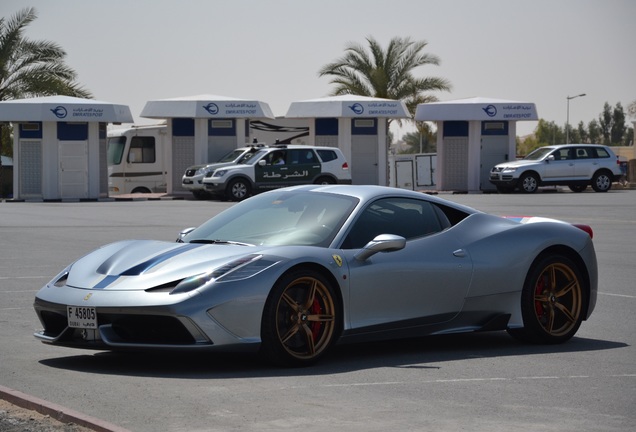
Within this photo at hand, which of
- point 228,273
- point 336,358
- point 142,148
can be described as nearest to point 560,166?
point 142,148

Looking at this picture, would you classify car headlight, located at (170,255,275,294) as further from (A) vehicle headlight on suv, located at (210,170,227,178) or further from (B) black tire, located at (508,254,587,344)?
(A) vehicle headlight on suv, located at (210,170,227,178)

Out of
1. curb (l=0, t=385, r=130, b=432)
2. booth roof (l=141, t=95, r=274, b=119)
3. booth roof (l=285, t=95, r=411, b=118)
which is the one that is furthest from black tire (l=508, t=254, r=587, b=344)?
booth roof (l=285, t=95, r=411, b=118)

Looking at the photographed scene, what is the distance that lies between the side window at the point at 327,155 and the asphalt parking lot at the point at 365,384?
28828 millimetres

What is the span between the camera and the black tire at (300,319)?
760cm

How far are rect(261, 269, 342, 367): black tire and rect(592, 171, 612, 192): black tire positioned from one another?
3773 cm

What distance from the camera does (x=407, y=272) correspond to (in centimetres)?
841

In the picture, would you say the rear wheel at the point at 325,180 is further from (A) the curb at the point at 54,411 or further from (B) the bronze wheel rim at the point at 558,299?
(A) the curb at the point at 54,411

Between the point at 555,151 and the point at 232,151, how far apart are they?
12.0 meters

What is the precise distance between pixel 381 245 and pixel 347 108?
123ft

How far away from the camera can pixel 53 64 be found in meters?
46.6

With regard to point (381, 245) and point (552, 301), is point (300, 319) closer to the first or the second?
point (381, 245)

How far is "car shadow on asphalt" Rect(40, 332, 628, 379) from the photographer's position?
7613mm

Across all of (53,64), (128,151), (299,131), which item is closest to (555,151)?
(299,131)

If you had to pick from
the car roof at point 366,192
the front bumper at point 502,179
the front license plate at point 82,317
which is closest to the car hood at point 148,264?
the front license plate at point 82,317
